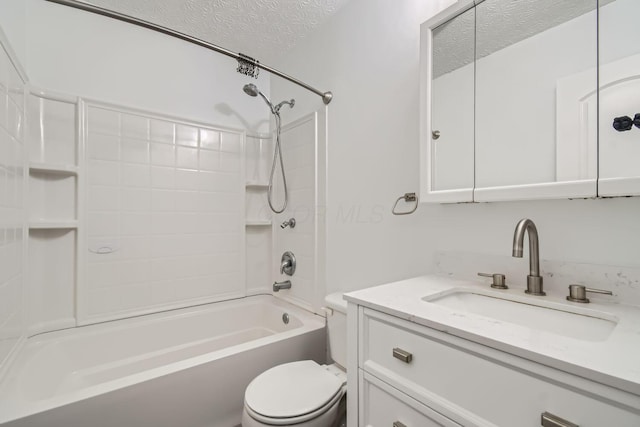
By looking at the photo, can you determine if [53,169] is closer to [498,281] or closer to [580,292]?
[498,281]

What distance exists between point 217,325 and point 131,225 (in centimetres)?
89

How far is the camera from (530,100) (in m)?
0.94

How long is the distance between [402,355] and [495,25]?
1185mm

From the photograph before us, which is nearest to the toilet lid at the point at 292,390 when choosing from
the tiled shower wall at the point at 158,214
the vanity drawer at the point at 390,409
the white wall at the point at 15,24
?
the vanity drawer at the point at 390,409

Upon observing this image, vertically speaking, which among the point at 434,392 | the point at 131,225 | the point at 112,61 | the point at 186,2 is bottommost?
the point at 434,392

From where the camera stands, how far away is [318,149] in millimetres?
1823

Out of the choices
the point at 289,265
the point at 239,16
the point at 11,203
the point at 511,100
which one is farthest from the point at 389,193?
the point at 11,203

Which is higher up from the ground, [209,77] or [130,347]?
[209,77]

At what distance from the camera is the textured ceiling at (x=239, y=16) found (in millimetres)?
1623

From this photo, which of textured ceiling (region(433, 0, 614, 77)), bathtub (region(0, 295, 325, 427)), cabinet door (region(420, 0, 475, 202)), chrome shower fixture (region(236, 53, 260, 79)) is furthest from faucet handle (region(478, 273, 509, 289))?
chrome shower fixture (region(236, 53, 260, 79))

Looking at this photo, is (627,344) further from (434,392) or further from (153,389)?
(153,389)

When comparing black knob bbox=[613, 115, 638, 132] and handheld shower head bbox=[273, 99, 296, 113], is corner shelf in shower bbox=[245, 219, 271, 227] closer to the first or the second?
handheld shower head bbox=[273, 99, 296, 113]

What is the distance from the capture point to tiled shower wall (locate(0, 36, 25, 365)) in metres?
1.13

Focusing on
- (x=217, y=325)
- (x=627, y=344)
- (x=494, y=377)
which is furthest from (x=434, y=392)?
(x=217, y=325)
